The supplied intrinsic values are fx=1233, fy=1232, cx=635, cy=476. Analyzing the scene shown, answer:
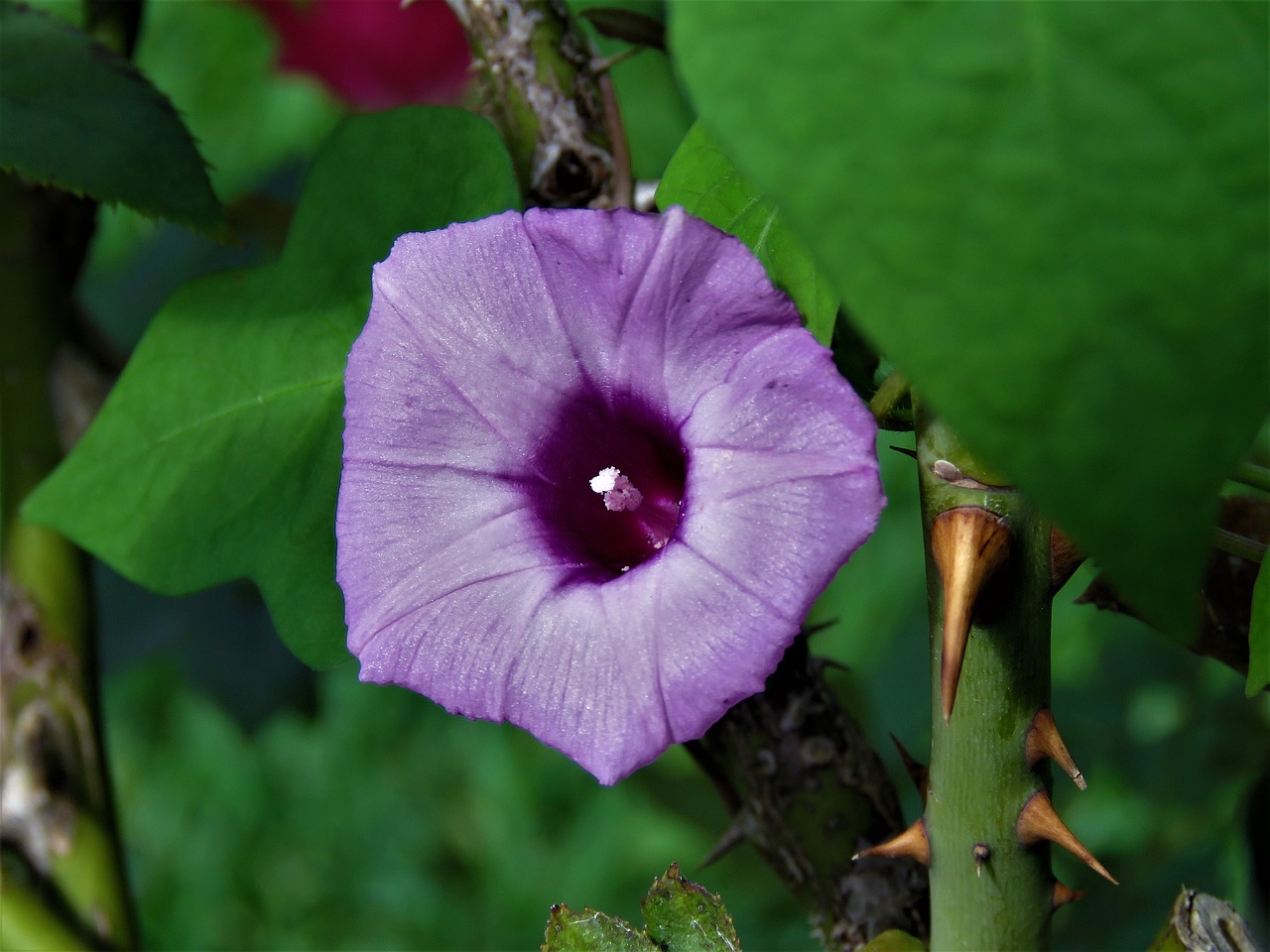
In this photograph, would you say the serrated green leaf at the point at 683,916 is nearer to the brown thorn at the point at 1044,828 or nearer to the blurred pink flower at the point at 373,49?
the brown thorn at the point at 1044,828

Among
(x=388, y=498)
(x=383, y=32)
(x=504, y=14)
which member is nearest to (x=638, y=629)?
(x=388, y=498)

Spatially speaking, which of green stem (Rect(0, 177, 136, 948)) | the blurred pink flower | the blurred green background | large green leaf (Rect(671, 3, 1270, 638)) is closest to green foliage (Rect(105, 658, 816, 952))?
the blurred green background

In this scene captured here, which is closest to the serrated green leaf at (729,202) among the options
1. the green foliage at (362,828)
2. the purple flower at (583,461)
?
the purple flower at (583,461)

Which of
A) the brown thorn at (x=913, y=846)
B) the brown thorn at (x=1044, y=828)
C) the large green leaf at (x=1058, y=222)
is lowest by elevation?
the brown thorn at (x=913, y=846)

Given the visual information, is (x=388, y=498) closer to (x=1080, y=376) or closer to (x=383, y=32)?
(x=1080, y=376)

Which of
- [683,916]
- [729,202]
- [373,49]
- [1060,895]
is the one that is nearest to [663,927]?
[683,916]

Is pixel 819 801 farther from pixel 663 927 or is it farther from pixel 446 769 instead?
pixel 446 769
